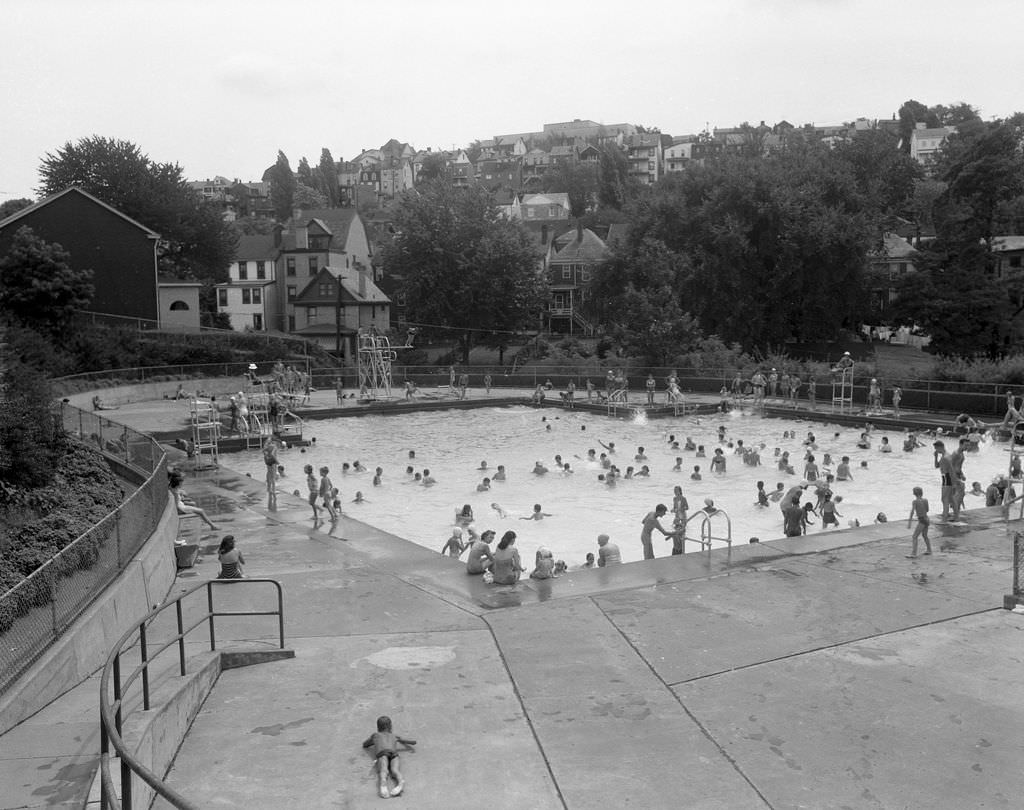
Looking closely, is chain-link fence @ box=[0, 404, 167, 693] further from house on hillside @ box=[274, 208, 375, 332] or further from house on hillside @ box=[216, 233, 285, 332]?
house on hillside @ box=[274, 208, 375, 332]

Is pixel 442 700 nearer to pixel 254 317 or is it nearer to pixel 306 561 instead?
pixel 306 561

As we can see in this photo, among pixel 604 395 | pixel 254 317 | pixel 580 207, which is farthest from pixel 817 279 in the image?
pixel 580 207

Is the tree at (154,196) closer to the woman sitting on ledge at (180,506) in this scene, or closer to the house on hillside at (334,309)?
the house on hillside at (334,309)

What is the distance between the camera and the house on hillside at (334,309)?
6556cm

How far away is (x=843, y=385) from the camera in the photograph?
37.8m

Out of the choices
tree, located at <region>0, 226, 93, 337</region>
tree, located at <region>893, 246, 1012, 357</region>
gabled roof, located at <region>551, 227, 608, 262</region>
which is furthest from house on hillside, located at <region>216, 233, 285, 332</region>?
tree, located at <region>893, 246, 1012, 357</region>

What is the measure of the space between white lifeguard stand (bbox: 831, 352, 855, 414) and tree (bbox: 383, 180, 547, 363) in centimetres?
2724

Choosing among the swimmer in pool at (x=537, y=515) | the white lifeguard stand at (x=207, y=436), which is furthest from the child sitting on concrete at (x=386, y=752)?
the white lifeguard stand at (x=207, y=436)

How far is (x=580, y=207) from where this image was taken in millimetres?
Result: 124812

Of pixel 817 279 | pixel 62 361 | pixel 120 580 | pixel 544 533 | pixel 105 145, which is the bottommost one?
pixel 544 533

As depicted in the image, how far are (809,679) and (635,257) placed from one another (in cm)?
5416

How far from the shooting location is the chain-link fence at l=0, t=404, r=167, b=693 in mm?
8711

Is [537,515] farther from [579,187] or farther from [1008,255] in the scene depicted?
[579,187]

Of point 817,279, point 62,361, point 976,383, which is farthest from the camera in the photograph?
point 817,279
